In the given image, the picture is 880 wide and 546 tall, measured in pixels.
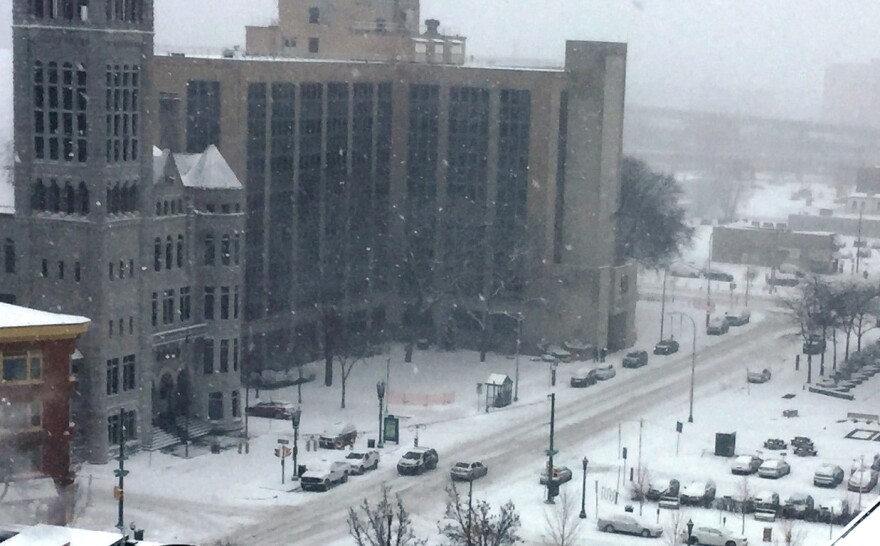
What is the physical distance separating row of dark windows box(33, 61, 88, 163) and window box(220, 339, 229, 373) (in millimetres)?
7539

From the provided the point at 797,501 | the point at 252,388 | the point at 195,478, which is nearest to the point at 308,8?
the point at 252,388

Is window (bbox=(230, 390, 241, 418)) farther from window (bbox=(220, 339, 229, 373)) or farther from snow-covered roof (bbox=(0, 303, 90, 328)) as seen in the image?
snow-covered roof (bbox=(0, 303, 90, 328))

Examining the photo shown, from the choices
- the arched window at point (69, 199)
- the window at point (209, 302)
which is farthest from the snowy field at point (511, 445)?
the arched window at point (69, 199)

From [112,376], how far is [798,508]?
19.0 metres

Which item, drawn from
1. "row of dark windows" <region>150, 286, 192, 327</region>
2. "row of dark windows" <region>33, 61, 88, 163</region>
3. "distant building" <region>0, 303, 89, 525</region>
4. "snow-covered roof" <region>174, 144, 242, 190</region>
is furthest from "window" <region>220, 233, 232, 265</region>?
"distant building" <region>0, 303, 89, 525</region>

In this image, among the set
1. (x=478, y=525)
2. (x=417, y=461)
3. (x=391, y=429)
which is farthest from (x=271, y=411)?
(x=478, y=525)

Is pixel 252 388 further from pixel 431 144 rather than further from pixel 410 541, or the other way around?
pixel 410 541

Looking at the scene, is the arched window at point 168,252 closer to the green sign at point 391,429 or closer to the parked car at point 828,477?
the green sign at point 391,429

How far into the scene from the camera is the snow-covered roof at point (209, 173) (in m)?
50.9

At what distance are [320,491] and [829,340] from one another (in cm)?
3378

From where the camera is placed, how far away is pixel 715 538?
3859 centimetres

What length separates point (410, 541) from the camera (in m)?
38.2

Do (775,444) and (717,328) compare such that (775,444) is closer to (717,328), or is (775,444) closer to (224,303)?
(224,303)

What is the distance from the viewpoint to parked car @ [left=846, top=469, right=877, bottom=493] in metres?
44.5
